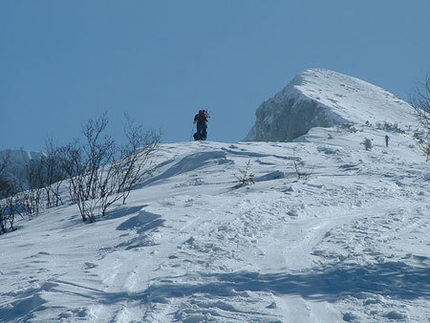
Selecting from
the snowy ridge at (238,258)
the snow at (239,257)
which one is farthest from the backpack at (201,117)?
the snowy ridge at (238,258)

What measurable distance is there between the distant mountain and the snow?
27949mm

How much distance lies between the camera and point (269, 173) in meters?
15.9

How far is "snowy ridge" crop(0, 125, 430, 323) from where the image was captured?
5.64m

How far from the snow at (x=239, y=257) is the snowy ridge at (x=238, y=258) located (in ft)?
0.06

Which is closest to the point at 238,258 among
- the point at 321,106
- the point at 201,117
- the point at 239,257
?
the point at 239,257

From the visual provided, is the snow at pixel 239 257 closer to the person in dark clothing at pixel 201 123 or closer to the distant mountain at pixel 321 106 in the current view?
the person in dark clothing at pixel 201 123

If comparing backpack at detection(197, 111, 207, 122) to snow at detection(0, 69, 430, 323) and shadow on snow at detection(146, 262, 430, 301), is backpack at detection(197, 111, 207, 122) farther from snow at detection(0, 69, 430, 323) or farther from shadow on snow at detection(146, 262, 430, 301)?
shadow on snow at detection(146, 262, 430, 301)

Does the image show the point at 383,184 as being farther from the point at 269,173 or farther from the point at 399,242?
the point at 399,242

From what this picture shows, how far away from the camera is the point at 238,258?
7.36 metres

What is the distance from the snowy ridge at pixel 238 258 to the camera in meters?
5.64

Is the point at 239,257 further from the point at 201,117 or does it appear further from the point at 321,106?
the point at 321,106

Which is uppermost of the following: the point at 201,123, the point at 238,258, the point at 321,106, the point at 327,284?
the point at 321,106

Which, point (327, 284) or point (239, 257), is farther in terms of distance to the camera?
point (239, 257)

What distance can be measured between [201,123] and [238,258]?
19.4m
